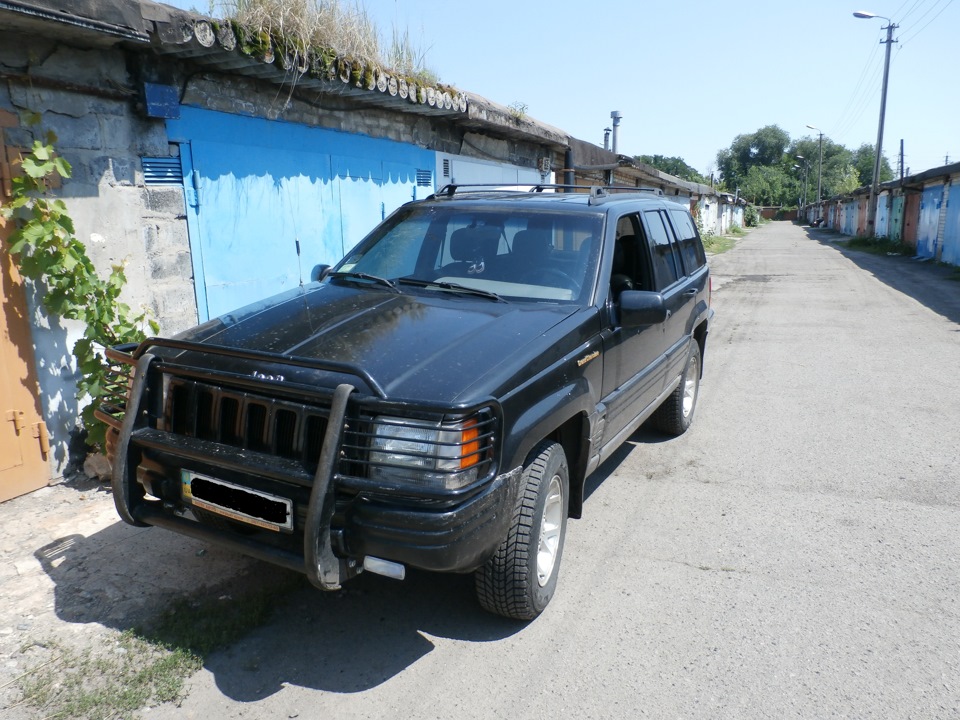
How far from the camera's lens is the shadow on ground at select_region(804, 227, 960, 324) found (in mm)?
13523

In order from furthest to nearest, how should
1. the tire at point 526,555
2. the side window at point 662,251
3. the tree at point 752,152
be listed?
the tree at point 752,152
the side window at point 662,251
the tire at point 526,555

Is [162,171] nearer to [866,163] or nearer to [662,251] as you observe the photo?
[662,251]

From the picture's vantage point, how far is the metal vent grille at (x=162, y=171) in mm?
5328

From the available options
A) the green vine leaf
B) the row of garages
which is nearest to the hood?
the green vine leaf

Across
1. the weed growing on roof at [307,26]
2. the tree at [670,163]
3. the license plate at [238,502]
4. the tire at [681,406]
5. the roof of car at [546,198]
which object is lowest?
the tire at [681,406]

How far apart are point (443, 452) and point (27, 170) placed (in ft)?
10.8

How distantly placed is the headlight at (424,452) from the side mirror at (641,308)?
1.50 metres

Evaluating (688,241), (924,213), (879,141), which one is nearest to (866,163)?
(879,141)

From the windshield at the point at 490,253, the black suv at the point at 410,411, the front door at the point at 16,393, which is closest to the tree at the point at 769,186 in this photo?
the windshield at the point at 490,253

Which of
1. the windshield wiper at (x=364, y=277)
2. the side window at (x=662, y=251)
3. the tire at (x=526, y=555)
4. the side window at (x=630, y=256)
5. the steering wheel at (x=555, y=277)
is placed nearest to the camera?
the tire at (x=526, y=555)

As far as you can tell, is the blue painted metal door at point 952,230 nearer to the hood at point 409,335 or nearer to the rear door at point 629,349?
the rear door at point 629,349

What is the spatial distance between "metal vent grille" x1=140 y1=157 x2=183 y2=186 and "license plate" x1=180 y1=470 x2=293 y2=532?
10.4 ft

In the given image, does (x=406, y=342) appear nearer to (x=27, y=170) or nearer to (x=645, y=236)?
(x=645, y=236)

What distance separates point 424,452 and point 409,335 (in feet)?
2.49
